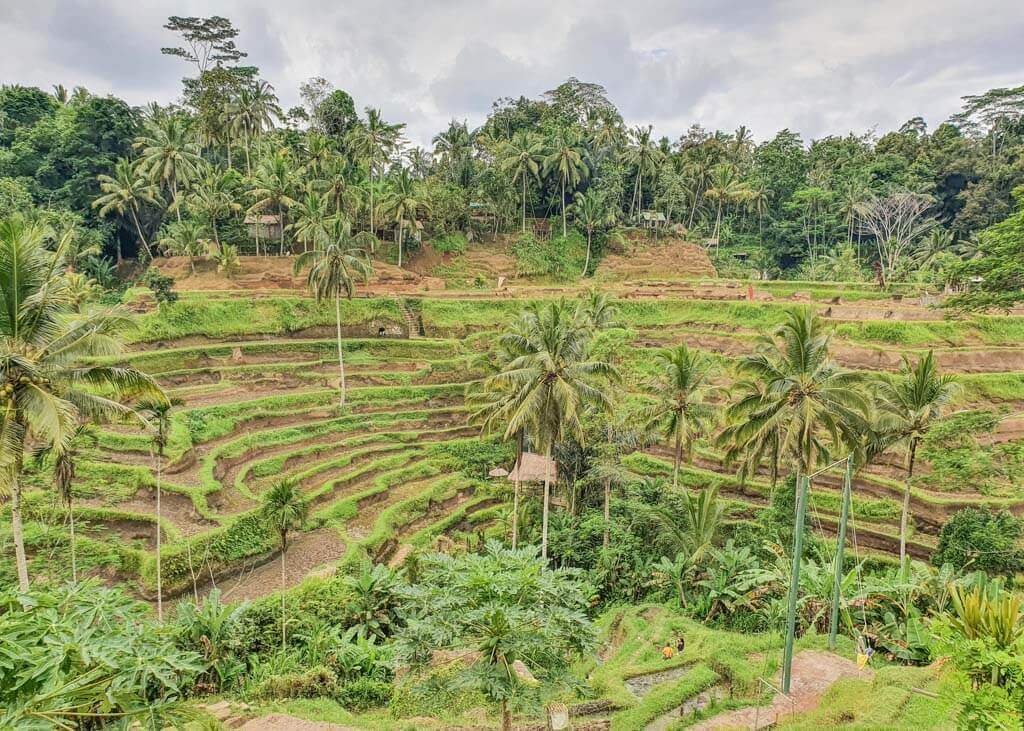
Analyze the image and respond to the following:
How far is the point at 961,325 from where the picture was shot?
35406 millimetres

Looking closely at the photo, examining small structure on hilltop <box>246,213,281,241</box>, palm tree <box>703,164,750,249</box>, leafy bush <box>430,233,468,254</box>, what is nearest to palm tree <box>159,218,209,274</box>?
small structure on hilltop <box>246,213,281,241</box>

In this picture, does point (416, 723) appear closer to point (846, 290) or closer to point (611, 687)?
point (611, 687)

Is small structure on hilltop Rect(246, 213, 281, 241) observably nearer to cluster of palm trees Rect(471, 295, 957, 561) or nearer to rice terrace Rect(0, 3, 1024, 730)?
rice terrace Rect(0, 3, 1024, 730)

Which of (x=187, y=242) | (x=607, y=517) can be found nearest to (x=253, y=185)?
(x=187, y=242)

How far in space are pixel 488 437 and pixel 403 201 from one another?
89.2ft

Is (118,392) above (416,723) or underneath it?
above

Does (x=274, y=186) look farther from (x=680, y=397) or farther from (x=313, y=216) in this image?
(x=680, y=397)

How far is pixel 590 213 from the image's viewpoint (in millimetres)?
59094

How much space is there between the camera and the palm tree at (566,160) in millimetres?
59406

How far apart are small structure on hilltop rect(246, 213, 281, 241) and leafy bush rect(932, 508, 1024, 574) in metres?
51.1

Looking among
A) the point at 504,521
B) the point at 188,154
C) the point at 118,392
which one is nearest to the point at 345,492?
the point at 504,521

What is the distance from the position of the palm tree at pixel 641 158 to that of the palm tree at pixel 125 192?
46905mm

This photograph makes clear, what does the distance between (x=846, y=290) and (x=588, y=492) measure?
33.5m

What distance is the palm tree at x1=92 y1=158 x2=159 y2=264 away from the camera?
46.8 metres
